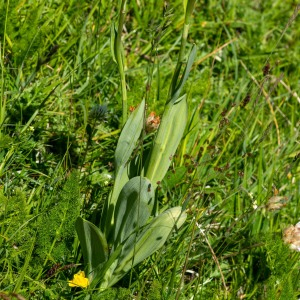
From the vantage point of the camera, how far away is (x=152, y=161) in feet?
7.40

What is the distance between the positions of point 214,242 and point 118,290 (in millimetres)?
696

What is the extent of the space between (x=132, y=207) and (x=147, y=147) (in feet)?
2.82

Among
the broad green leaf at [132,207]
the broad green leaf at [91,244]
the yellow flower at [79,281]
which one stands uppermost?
the broad green leaf at [132,207]

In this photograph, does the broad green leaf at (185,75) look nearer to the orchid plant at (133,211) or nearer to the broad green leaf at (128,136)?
the orchid plant at (133,211)

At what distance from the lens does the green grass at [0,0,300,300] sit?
231 cm

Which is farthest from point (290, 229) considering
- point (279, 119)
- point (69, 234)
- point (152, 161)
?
point (279, 119)

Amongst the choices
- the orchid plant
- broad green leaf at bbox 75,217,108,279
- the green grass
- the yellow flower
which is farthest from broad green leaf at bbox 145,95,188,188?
the yellow flower

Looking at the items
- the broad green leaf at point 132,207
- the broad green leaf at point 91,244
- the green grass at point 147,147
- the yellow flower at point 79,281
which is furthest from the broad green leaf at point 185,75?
the yellow flower at point 79,281

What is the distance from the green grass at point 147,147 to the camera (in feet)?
7.58

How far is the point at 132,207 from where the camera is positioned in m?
2.19

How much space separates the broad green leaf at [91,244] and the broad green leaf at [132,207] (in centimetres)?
7

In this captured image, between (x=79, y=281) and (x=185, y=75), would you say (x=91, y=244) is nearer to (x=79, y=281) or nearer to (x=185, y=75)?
(x=79, y=281)

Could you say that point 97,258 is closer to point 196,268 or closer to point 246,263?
point 196,268

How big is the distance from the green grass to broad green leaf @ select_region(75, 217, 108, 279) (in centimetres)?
8
